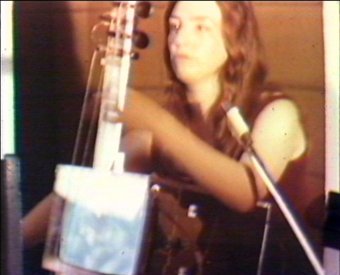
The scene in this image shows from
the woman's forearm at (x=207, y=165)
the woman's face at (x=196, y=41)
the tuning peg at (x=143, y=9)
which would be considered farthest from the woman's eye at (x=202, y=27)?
the woman's forearm at (x=207, y=165)

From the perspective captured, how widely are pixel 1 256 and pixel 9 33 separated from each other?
635 mm

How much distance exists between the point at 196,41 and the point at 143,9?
0.17 meters

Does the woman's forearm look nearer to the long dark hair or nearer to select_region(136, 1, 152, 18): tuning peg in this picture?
the long dark hair

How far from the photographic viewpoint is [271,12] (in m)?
1.69

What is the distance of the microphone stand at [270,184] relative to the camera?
5.52 ft

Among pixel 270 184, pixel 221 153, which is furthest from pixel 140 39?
pixel 270 184

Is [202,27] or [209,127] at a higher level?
[202,27]

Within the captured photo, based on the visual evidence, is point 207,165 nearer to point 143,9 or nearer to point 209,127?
point 209,127

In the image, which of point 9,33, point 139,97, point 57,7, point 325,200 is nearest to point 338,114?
point 325,200

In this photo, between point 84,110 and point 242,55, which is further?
point 84,110

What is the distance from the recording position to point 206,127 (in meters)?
1.74

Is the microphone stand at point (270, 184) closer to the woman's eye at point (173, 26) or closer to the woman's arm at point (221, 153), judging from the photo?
the woman's arm at point (221, 153)

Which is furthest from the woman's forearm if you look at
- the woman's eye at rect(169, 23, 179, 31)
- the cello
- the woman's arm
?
the woman's eye at rect(169, 23, 179, 31)

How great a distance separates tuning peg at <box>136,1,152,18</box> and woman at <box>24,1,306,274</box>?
0.06 metres
